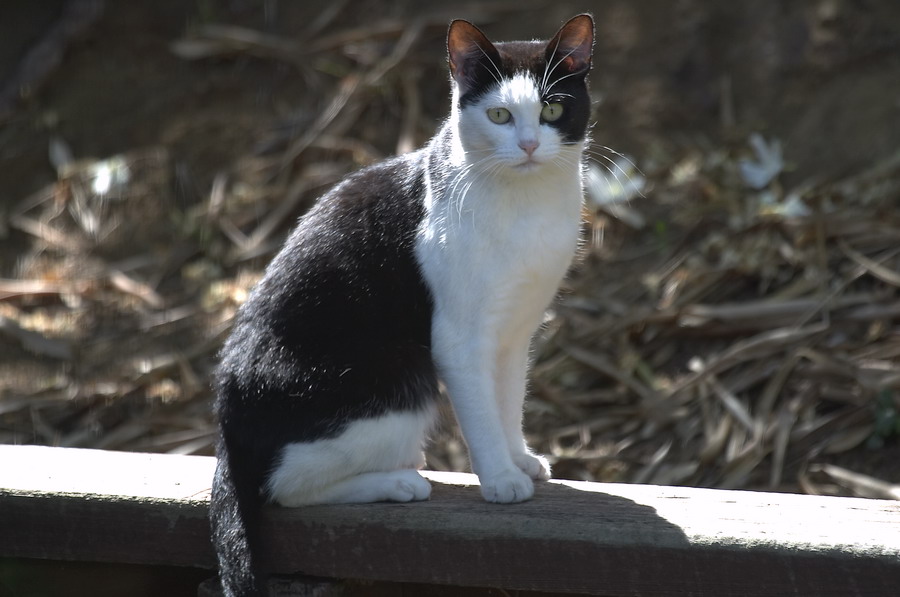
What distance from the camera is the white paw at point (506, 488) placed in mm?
2059

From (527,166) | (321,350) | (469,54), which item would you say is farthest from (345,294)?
(469,54)

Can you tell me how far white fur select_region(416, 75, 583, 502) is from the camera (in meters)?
2.07

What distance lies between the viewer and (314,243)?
2.20 meters

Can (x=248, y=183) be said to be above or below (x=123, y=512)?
above

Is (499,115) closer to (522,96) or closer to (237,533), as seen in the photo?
(522,96)

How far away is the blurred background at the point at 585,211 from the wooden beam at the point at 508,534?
3.65ft

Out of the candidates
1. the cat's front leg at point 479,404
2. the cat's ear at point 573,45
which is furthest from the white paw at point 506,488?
the cat's ear at point 573,45

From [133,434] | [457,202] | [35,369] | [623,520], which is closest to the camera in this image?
[623,520]

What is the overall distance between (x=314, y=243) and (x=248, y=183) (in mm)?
2526

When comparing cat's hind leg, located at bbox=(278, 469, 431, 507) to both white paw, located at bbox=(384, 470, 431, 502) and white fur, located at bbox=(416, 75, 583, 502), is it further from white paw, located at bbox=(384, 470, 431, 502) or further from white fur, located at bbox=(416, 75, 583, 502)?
white fur, located at bbox=(416, 75, 583, 502)

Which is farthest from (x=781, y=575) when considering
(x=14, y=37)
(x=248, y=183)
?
(x=14, y=37)

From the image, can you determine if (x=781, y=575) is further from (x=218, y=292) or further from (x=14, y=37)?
(x=14, y=37)

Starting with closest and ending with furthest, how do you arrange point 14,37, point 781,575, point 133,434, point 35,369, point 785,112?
point 781,575 < point 133,434 < point 35,369 < point 785,112 < point 14,37

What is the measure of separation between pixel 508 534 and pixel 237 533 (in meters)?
0.52
